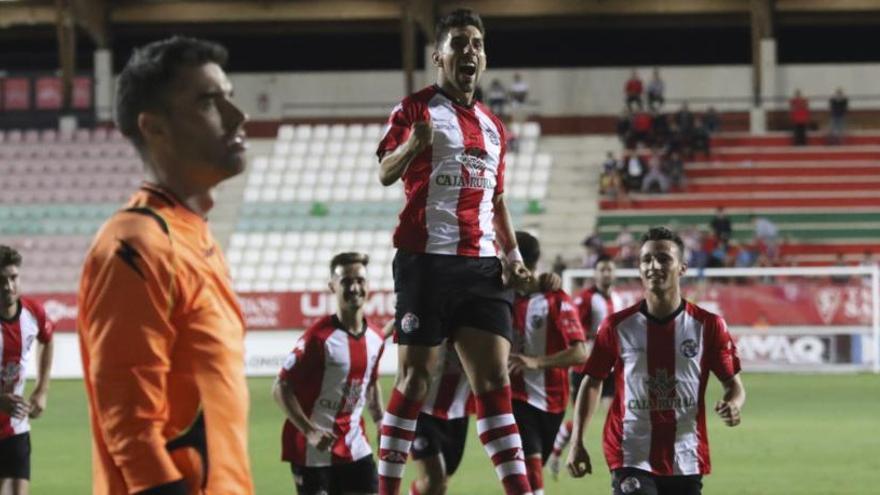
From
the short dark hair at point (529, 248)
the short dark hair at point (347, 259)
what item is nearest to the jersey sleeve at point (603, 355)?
the short dark hair at point (347, 259)

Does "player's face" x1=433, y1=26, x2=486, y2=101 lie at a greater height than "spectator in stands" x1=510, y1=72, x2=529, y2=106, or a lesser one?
lesser

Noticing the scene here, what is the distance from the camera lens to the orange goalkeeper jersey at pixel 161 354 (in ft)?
9.80

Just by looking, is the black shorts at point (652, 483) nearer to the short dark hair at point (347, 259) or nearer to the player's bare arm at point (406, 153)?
the player's bare arm at point (406, 153)

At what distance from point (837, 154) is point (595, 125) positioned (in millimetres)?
5694

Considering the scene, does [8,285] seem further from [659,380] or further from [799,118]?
[799,118]

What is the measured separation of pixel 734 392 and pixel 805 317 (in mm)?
18473

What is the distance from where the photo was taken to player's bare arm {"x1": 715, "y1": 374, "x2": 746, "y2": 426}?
21.4 feet

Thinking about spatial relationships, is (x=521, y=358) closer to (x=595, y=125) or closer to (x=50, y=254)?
(x=50, y=254)

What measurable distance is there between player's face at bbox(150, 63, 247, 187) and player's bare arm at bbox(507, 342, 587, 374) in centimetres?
556

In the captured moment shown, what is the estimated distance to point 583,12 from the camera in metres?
37.0

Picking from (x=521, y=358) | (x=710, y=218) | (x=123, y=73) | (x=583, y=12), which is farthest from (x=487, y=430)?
(x=583, y=12)

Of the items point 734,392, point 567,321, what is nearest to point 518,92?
point 567,321

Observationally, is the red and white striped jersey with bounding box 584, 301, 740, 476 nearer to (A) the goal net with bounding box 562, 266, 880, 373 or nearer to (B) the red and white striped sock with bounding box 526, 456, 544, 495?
(B) the red and white striped sock with bounding box 526, 456, 544, 495

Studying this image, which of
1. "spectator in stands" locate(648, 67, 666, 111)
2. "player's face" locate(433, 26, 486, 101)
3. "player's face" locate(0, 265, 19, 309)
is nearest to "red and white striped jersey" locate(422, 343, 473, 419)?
"player's face" locate(0, 265, 19, 309)
